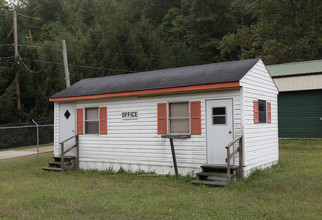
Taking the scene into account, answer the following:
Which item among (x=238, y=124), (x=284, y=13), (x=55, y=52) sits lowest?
(x=238, y=124)

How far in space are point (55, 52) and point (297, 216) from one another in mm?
23210

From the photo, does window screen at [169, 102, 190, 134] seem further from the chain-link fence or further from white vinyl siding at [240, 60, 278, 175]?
the chain-link fence

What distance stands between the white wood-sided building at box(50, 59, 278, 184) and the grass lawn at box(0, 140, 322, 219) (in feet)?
2.26

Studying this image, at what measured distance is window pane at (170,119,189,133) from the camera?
10088 millimetres

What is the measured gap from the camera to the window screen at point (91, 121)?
39.8 ft

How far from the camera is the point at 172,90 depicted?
9977 millimetres

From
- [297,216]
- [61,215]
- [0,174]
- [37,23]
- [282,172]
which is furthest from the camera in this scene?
[37,23]

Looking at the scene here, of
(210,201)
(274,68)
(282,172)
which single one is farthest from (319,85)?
(210,201)

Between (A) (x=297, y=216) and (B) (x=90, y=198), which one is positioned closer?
(A) (x=297, y=216)

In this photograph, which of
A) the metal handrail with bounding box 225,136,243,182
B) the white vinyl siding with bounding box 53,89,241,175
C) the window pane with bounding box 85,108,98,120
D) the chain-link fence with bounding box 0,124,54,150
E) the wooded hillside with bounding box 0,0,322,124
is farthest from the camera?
the wooded hillside with bounding box 0,0,322,124

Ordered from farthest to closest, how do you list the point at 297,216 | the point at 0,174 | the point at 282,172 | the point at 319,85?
the point at 319,85 < the point at 0,174 < the point at 282,172 < the point at 297,216

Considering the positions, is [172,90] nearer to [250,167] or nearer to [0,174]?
[250,167]

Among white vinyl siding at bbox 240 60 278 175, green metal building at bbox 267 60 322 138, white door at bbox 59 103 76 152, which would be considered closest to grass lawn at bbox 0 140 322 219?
white vinyl siding at bbox 240 60 278 175

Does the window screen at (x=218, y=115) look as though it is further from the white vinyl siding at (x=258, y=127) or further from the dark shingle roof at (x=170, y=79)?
the dark shingle roof at (x=170, y=79)
